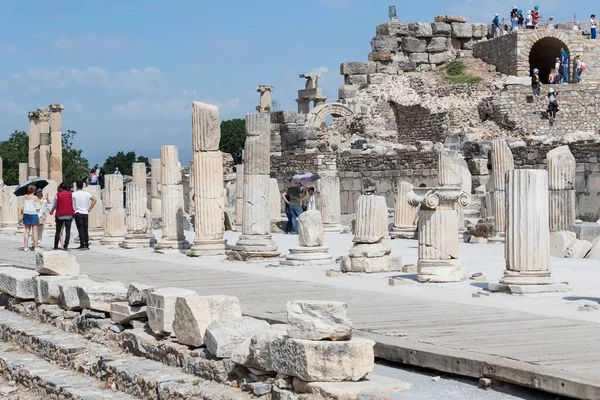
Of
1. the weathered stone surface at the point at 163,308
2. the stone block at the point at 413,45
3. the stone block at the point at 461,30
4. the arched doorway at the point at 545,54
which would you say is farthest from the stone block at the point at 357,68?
the weathered stone surface at the point at 163,308

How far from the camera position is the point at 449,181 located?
14062mm

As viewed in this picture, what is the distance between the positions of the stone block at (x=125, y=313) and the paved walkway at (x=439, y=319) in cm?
102

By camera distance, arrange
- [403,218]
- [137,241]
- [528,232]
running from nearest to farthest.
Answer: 1. [528,232]
2. [137,241]
3. [403,218]

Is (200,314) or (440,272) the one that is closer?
(200,314)

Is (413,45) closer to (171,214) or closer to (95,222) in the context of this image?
(95,222)

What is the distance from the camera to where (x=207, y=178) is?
18297mm

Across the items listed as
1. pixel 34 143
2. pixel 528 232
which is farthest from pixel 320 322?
pixel 34 143

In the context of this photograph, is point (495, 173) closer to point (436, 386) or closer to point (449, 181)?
point (449, 181)

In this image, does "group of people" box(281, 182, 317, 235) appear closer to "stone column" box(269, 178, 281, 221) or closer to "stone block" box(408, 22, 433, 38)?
"stone column" box(269, 178, 281, 221)

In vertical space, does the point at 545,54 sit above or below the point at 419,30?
below

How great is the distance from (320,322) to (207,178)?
1168 cm

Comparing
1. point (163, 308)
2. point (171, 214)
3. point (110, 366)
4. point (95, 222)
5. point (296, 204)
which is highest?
point (296, 204)

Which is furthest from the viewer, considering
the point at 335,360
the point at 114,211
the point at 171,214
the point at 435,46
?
the point at 435,46

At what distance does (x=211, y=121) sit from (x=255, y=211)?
1.84 meters
